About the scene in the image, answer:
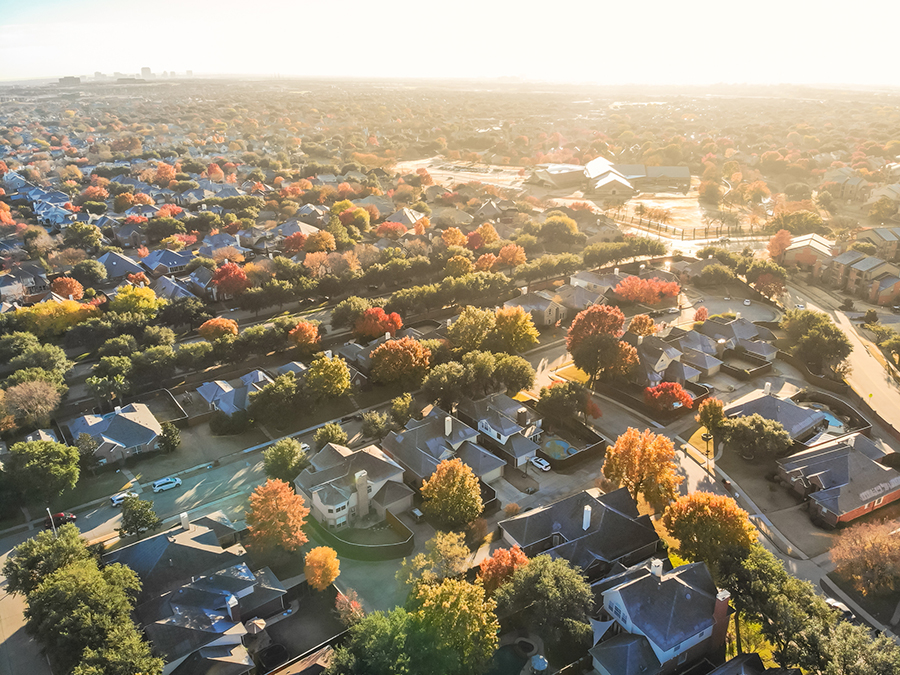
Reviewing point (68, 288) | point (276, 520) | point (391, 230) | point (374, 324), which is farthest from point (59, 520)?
point (391, 230)

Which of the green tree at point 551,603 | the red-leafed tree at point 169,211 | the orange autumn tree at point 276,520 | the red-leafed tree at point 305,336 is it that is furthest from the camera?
the red-leafed tree at point 169,211

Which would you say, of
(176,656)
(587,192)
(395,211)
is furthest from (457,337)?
(587,192)

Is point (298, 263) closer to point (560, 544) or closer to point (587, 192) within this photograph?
point (560, 544)

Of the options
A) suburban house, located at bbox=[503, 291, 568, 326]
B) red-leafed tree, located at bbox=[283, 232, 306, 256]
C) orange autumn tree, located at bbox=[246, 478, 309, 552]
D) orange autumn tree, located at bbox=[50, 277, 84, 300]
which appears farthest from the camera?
A: red-leafed tree, located at bbox=[283, 232, 306, 256]

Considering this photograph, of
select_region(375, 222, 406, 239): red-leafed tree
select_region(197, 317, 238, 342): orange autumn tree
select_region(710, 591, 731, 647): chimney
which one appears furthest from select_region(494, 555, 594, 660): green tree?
select_region(375, 222, 406, 239): red-leafed tree

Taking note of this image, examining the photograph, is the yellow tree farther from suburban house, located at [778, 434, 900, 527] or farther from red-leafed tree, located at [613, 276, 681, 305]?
red-leafed tree, located at [613, 276, 681, 305]

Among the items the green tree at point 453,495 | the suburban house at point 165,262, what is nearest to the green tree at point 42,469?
the green tree at point 453,495

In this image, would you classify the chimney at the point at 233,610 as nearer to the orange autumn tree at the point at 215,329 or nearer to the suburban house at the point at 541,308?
the orange autumn tree at the point at 215,329
